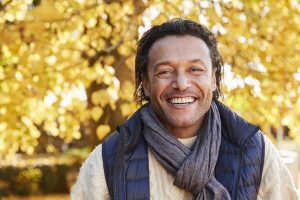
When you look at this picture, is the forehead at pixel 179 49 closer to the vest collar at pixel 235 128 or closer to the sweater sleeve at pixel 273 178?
the vest collar at pixel 235 128

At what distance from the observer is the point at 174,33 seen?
92.7 inches

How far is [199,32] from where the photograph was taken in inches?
93.8

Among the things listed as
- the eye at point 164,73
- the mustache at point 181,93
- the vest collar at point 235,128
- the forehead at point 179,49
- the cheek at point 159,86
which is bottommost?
the vest collar at point 235,128

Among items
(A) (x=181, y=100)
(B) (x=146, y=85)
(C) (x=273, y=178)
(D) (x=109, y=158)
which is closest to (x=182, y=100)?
(A) (x=181, y=100)

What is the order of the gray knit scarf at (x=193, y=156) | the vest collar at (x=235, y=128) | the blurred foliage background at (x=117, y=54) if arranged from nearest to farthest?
the gray knit scarf at (x=193, y=156) → the vest collar at (x=235, y=128) → the blurred foliage background at (x=117, y=54)

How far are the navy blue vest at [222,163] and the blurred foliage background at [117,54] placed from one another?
184cm

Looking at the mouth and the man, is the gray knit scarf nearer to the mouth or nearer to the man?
the man

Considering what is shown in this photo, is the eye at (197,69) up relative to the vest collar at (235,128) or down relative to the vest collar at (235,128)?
up

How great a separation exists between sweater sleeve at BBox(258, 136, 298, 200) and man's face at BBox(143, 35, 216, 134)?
31 centimetres

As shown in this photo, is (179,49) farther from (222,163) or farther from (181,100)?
(222,163)

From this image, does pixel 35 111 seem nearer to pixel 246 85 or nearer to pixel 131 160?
pixel 246 85

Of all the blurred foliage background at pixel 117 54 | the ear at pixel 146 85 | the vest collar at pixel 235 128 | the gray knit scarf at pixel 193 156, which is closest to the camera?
the gray knit scarf at pixel 193 156

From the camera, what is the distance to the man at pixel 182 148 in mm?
2229

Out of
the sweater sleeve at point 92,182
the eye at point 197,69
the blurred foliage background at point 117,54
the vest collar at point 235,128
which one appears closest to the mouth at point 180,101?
the eye at point 197,69
